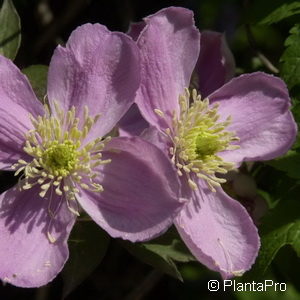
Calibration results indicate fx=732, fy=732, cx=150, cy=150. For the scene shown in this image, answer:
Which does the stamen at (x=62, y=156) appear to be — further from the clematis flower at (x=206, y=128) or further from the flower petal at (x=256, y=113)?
the flower petal at (x=256, y=113)

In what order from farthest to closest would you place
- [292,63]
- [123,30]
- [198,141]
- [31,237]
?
[123,30] < [292,63] < [198,141] < [31,237]

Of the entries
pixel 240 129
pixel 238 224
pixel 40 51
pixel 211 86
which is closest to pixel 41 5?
pixel 40 51

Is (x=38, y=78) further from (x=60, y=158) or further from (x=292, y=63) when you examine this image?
(x=292, y=63)

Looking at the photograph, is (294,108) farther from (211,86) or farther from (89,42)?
(89,42)

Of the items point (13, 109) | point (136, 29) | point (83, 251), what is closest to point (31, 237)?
point (83, 251)

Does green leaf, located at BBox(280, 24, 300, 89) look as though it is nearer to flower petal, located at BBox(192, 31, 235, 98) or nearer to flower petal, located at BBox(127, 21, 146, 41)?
flower petal, located at BBox(192, 31, 235, 98)

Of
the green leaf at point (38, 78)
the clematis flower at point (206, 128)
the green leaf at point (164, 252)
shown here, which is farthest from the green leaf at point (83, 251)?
the green leaf at point (38, 78)
